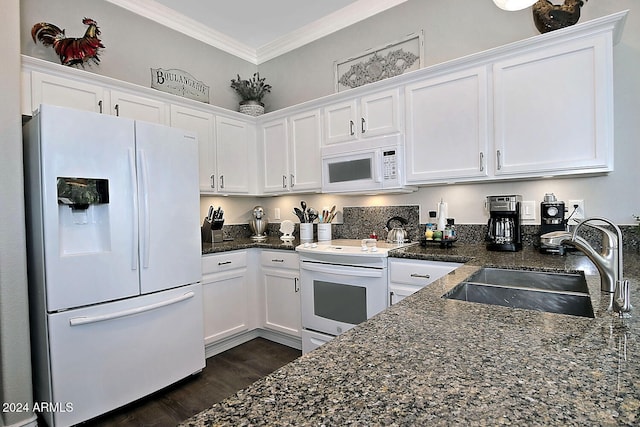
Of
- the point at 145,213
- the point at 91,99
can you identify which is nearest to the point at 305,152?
the point at 145,213

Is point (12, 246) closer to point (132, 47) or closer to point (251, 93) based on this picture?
point (132, 47)

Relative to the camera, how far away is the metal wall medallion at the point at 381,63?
8.91ft

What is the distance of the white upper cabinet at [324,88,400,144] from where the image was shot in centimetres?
248

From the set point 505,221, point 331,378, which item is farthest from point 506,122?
point 331,378

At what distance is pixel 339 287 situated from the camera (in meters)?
2.34

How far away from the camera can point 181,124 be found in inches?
108

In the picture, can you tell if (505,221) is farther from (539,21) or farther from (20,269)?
(20,269)

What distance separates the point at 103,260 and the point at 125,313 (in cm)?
34

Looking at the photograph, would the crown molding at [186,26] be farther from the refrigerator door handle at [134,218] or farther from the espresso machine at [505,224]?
the espresso machine at [505,224]

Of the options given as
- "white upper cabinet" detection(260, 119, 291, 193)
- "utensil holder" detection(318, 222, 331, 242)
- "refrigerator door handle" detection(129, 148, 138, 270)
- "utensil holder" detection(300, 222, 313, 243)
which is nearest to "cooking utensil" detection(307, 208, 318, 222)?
"utensil holder" detection(300, 222, 313, 243)

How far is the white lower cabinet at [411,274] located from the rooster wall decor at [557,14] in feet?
4.88

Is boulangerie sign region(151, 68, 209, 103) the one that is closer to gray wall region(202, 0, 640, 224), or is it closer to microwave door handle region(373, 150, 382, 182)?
gray wall region(202, 0, 640, 224)

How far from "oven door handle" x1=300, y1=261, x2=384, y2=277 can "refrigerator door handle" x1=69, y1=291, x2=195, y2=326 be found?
85 centimetres

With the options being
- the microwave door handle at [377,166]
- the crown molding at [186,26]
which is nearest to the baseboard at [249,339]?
the microwave door handle at [377,166]
